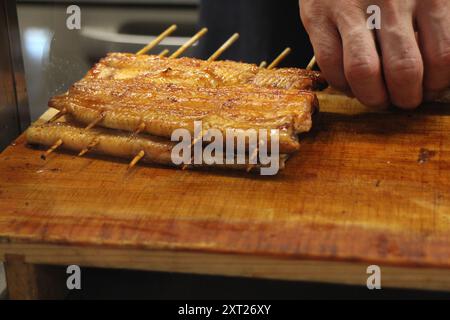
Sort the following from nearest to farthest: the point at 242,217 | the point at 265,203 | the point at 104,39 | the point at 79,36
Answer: the point at 242,217
the point at 265,203
the point at 79,36
the point at 104,39

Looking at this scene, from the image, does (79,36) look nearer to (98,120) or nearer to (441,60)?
(98,120)

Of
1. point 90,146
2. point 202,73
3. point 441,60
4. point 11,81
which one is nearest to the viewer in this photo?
point 90,146

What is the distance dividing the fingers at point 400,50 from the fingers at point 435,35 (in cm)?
7

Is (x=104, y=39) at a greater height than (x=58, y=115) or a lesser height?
greater

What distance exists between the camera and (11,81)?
3.29m

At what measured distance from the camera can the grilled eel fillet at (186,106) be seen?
2842mm

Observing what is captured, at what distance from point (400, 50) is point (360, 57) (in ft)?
0.58

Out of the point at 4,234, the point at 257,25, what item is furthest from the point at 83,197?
the point at 257,25

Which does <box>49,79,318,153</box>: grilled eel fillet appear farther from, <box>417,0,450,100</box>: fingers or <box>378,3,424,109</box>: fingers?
<box>417,0,450,100</box>: fingers

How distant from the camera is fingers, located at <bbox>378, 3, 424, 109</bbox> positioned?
9.84 feet

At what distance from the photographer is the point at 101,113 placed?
9.89 ft

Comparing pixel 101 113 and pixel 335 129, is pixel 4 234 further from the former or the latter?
pixel 335 129

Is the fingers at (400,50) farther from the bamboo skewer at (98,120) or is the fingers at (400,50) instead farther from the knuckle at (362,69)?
the bamboo skewer at (98,120)

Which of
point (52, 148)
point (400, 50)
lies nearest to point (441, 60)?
point (400, 50)
